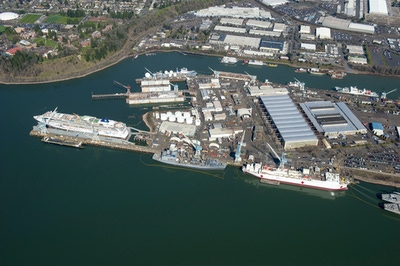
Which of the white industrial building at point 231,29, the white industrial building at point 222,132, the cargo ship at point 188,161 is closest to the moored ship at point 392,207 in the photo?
the cargo ship at point 188,161

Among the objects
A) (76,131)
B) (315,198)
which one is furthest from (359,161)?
(76,131)

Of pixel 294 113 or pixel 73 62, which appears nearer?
pixel 294 113

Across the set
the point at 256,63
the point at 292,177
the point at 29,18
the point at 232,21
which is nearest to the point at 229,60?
the point at 256,63

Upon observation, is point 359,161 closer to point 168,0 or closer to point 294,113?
point 294,113

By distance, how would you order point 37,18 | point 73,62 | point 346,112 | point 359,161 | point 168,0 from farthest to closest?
point 168,0 < point 37,18 < point 73,62 < point 346,112 < point 359,161

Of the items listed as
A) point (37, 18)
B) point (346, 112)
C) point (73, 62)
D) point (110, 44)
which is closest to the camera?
point (346, 112)

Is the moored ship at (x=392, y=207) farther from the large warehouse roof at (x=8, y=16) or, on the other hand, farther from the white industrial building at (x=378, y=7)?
the large warehouse roof at (x=8, y=16)

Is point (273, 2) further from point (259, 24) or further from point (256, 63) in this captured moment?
point (256, 63)

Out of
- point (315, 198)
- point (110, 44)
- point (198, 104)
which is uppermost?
point (110, 44)

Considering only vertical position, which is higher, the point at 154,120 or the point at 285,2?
the point at 285,2
